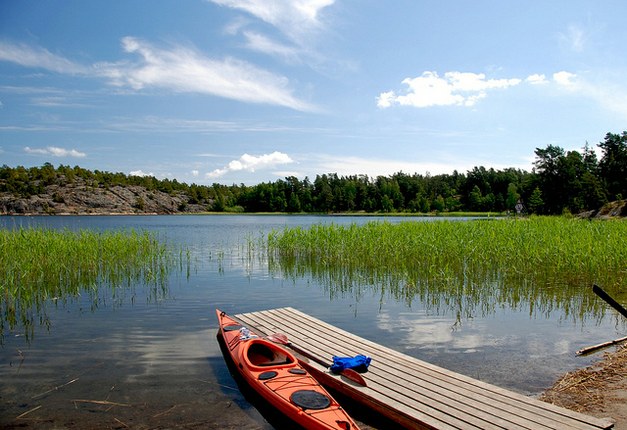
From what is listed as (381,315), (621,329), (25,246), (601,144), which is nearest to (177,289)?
(25,246)

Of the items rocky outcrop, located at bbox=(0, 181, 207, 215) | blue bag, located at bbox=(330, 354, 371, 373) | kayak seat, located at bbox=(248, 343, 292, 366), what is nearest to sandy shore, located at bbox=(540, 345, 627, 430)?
blue bag, located at bbox=(330, 354, 371, 373)

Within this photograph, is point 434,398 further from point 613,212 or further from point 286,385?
point 613,212

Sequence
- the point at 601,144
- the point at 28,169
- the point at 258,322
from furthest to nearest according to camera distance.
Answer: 1. the point at 28,169
2. the point at 601,144
3. the point at 258,322

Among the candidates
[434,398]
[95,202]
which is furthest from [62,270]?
[95,202]

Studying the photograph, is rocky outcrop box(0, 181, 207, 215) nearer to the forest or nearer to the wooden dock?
the forest

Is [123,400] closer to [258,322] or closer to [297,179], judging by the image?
[258,322]

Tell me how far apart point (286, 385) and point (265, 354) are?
1.56 meters

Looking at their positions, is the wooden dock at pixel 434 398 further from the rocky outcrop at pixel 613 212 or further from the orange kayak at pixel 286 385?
the rocky outcrop at pixel 613 212

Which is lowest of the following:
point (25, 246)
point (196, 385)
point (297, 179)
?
point (196, 385)

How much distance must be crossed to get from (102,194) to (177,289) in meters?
94.4

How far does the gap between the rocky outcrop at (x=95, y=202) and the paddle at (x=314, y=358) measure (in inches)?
3526

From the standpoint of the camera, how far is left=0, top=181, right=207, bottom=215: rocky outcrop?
84125 mm

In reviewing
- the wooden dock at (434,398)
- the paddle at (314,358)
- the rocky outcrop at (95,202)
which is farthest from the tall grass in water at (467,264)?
the rocky outcrop at (95,202)

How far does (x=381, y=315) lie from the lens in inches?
406
